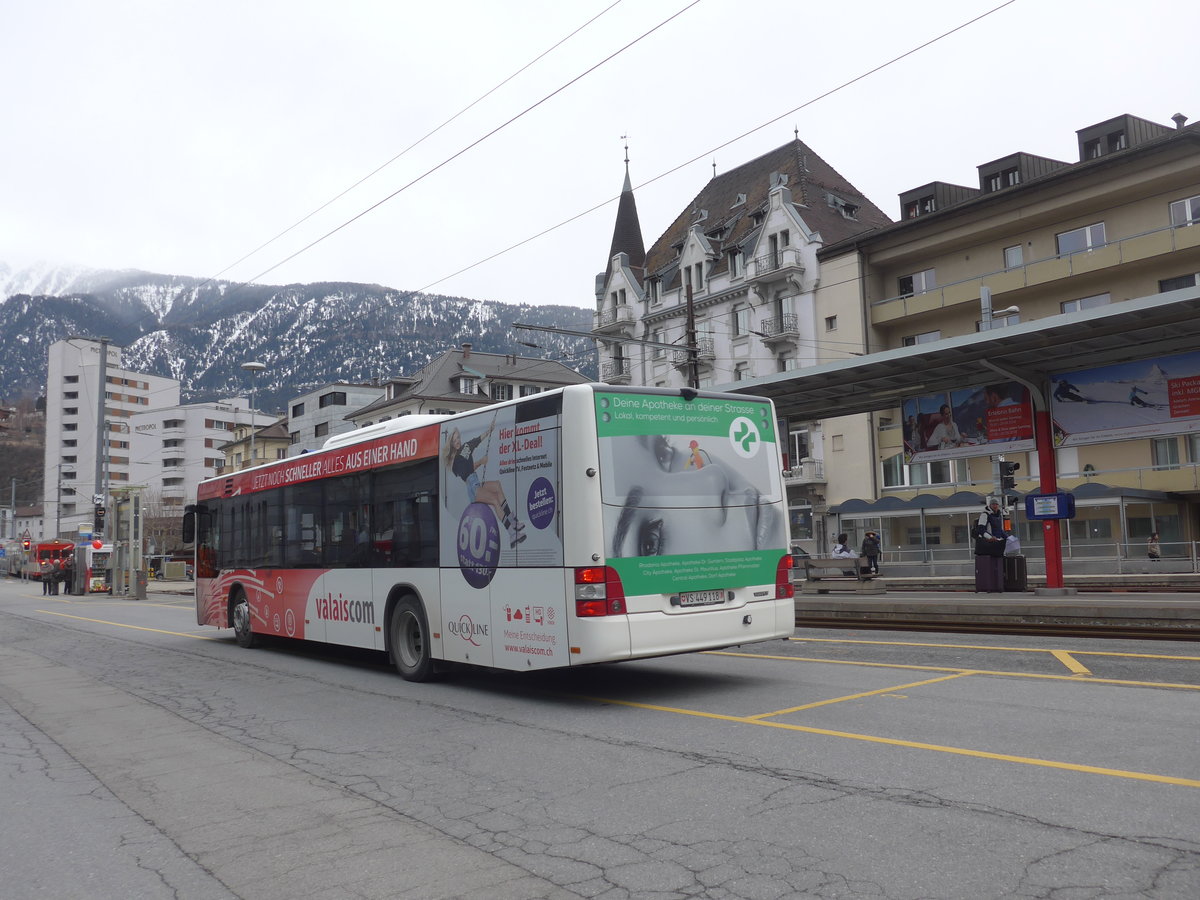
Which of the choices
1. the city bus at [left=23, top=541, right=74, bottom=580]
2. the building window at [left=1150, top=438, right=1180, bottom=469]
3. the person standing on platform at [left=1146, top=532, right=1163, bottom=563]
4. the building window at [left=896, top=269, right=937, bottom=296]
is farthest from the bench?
the city bus at [left=23, top=541, right=74, bottom=580]

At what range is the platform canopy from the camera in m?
15.0

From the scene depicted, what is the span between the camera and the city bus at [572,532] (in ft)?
28.6

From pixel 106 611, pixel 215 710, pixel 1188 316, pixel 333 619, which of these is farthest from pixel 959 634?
pixel 106 611

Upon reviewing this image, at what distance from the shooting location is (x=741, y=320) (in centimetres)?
5653

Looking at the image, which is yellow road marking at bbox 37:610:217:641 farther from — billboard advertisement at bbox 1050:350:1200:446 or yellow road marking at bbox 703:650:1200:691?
billboard advertisement at bbox 1050:350:1200:446

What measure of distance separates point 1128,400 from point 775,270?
36696 millimetres

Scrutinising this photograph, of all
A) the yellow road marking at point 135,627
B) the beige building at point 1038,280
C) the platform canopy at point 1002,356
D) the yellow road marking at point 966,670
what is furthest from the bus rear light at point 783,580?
the beige building at point 1038,280

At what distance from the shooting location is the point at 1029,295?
43.3 metres

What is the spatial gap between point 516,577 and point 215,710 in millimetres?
3343

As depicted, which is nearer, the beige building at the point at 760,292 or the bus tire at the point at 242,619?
the bus tire at the point at 242,619

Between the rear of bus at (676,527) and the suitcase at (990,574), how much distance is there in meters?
12.8

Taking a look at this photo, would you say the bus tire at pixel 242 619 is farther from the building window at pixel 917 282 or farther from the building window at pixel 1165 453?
the building window at pixel 917 282

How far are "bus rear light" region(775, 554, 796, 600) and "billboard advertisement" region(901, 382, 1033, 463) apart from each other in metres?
10.9

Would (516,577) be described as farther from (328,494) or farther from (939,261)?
(939,261)
